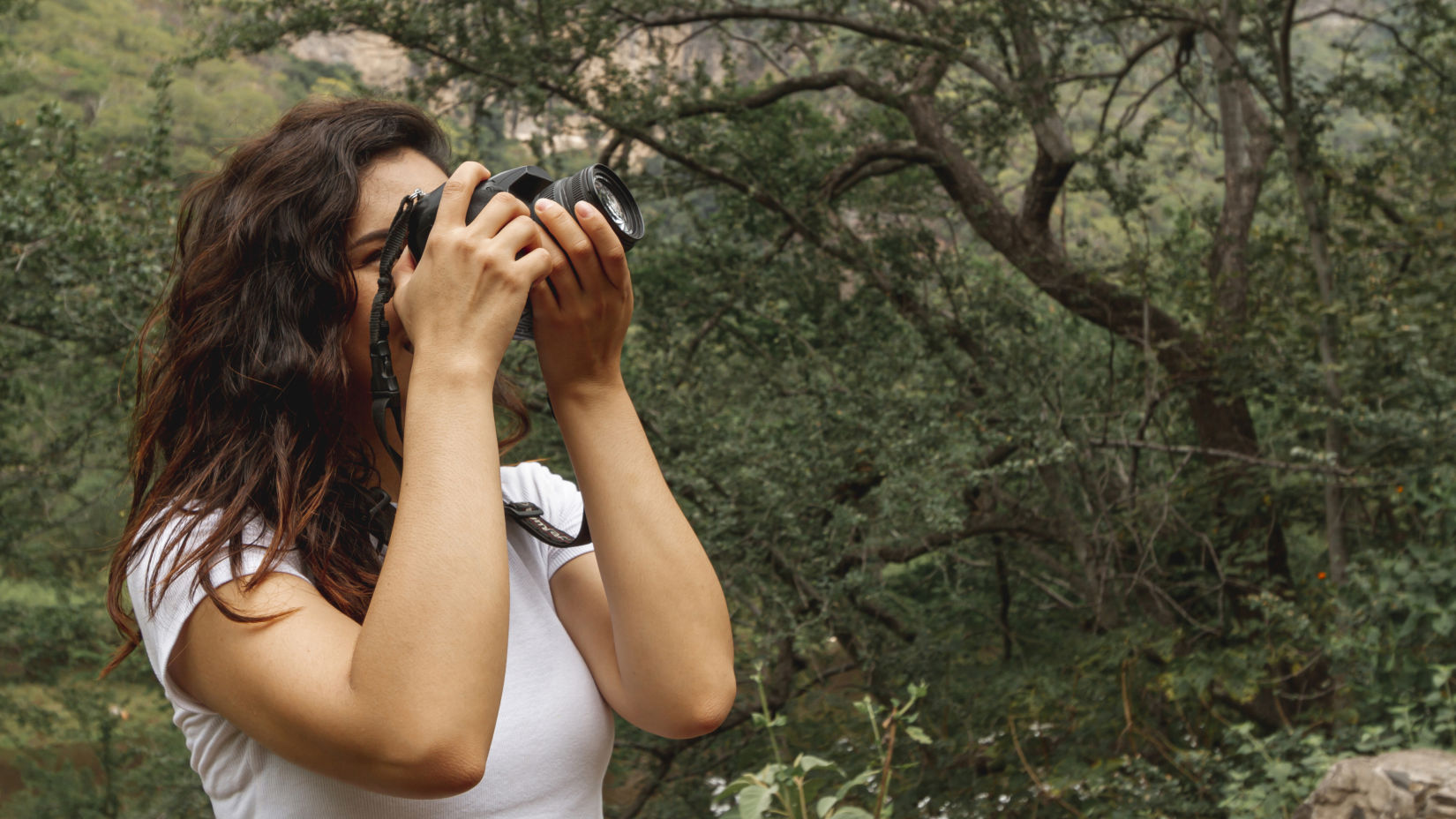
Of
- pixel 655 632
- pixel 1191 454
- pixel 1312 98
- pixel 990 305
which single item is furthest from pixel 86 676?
pixel 1312 98

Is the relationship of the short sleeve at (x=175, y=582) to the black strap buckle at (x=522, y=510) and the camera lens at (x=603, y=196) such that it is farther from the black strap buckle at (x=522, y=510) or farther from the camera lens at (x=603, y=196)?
the camera lens at (x=603, y=196)

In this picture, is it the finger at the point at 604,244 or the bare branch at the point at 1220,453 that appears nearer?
the finger at the point at 604,244

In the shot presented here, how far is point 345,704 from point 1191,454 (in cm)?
383

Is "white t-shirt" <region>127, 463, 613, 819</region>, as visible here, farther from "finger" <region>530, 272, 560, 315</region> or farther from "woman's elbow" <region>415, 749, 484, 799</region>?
"finger" <region>530, 272, 560, 315</region>

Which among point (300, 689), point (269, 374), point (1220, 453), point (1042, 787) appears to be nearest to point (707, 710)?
point (300, 689)

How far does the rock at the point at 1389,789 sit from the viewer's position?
6.41 feet

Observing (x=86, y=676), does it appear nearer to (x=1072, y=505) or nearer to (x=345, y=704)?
(x=1072, y=505)

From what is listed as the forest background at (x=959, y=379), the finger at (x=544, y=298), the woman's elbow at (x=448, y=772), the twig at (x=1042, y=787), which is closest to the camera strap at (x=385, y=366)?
the finger at (x=544, y=298)

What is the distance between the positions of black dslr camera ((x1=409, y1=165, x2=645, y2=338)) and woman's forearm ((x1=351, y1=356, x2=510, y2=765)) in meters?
0.14

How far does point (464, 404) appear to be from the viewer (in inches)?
31.5

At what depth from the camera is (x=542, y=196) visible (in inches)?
37.8

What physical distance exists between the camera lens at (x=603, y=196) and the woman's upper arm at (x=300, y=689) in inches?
14.9

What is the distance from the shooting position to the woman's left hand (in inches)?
35.8

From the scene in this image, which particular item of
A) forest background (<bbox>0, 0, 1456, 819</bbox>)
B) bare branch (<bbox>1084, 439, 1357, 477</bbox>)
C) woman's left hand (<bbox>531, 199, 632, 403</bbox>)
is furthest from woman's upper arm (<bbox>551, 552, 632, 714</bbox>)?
bare branch (<bbox>1084, 439, 1357, 477</bbox>)
